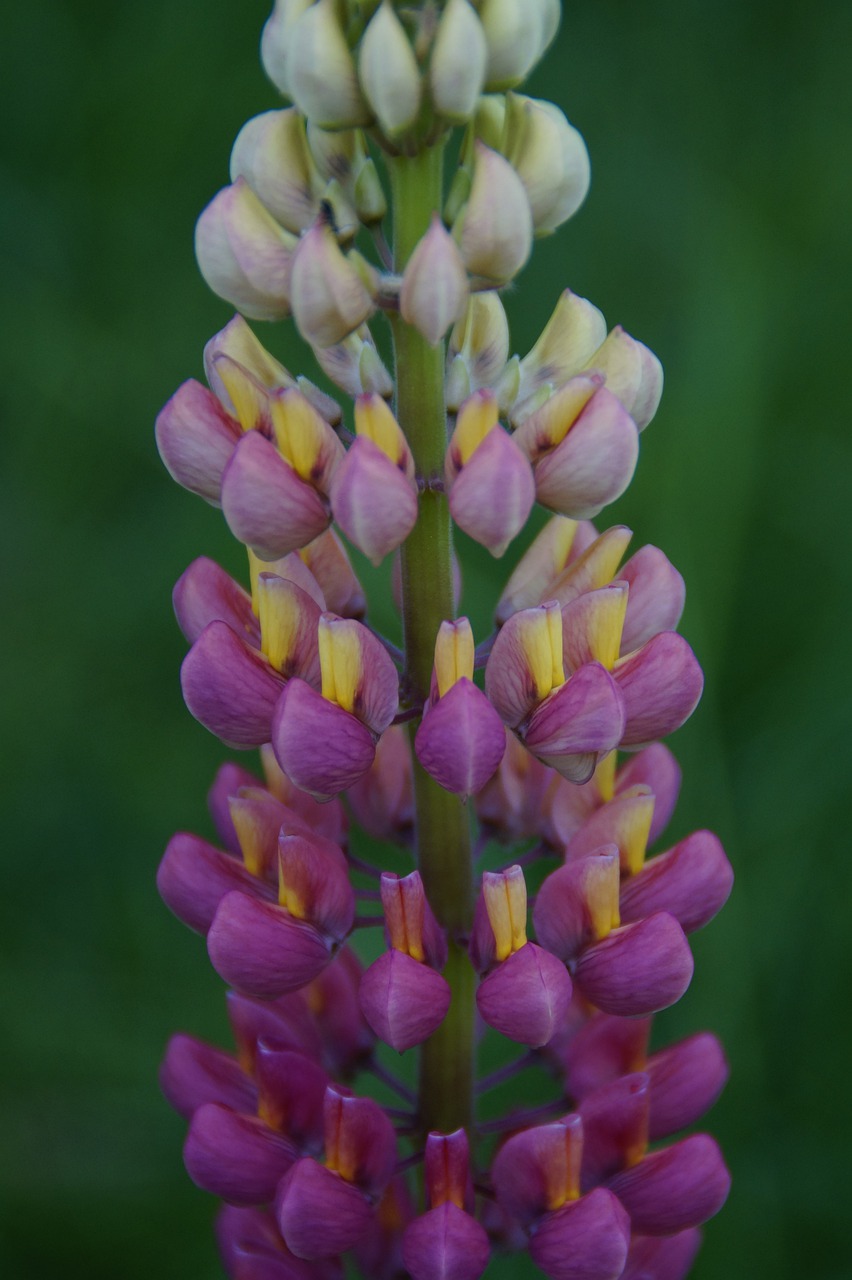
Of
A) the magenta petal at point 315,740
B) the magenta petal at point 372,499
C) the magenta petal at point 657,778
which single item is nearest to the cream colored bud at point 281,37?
the magenta petal at point 372,499

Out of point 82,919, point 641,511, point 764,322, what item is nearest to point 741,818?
point 641,511

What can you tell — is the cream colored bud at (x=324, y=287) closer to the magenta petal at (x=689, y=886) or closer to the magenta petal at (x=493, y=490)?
the magenta petal at (x=493, y=490)

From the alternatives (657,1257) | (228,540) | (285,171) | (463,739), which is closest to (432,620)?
(463,739)

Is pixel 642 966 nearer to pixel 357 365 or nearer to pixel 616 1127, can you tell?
pixel 616 1127

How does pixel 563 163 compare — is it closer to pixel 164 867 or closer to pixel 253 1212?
pixel 164 867

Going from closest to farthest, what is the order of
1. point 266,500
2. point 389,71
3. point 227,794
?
point 389,71, point 266,500, point 227,794

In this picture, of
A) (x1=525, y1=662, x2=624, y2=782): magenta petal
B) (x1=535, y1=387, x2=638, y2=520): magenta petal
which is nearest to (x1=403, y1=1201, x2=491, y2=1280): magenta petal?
(x1=525, y1=662, x2=624, y2=782): magenta petal

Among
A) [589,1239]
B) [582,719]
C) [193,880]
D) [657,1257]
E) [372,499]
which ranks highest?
[372,499]

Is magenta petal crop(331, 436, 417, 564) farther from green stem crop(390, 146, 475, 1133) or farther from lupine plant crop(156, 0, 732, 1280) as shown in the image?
green stem crop(390, 146, 475, 1133)
